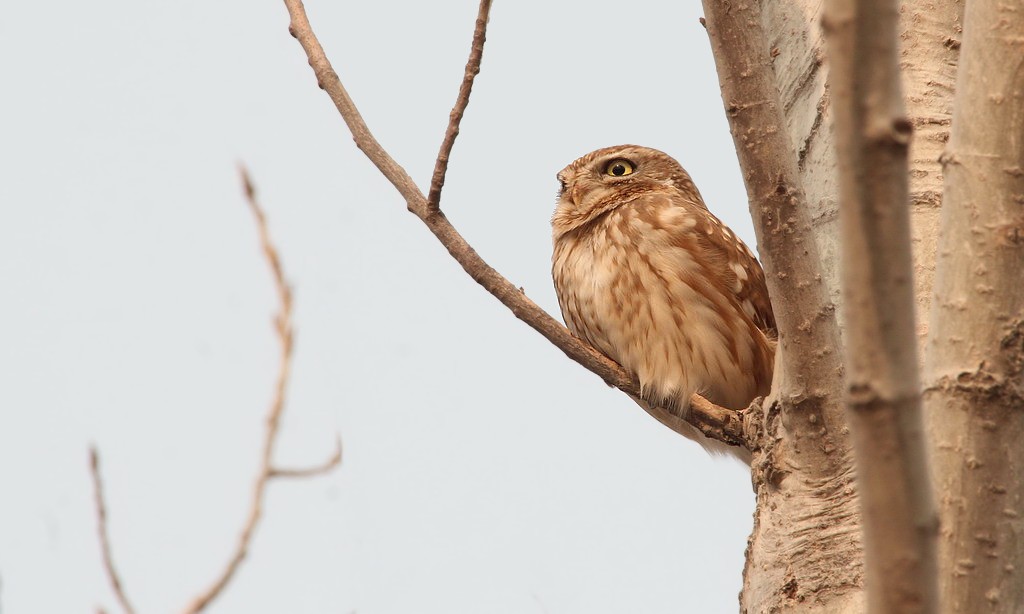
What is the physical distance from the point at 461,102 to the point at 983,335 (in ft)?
4.42

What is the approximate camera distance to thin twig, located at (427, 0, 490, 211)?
2.80 m

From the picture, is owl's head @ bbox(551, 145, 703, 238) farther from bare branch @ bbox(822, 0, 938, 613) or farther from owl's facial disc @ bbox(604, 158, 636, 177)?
bare branch @ bbox(822, 0, 938, 613)

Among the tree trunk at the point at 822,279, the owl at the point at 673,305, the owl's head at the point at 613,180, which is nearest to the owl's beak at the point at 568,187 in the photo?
the owl's head at the point at 613,180

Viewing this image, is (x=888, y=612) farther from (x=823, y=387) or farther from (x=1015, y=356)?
(x=823, y=387)

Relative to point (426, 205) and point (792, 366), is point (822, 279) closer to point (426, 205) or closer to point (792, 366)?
point (792, 366)

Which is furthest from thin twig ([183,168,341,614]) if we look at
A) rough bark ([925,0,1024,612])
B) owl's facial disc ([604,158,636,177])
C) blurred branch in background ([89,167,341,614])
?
owl's facial disc ([604,158,636,177])

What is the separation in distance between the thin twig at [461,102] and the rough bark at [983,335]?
1108mm

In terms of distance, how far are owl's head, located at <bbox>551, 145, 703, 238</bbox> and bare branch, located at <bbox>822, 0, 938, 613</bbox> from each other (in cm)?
392

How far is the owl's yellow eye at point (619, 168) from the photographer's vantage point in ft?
18.1

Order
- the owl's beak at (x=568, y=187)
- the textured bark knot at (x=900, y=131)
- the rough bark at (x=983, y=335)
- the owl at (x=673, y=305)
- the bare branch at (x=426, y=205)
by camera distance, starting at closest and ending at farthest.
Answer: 1. the textured bark knot at (x=900, y=131)
2. the rough bark at (x=983, y=335)
3. the bare branch at (x=426, y=205)
4. the owl at (x=673, y=305)
5. the owl's beak at (x=568, y=187)

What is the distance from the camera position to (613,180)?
5.45m

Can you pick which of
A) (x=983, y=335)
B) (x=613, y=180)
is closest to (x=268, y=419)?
(x=983, y=335)

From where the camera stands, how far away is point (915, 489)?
49.6 inches

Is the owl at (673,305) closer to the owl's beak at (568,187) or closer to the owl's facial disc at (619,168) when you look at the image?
the owl's beak at (568,187)
